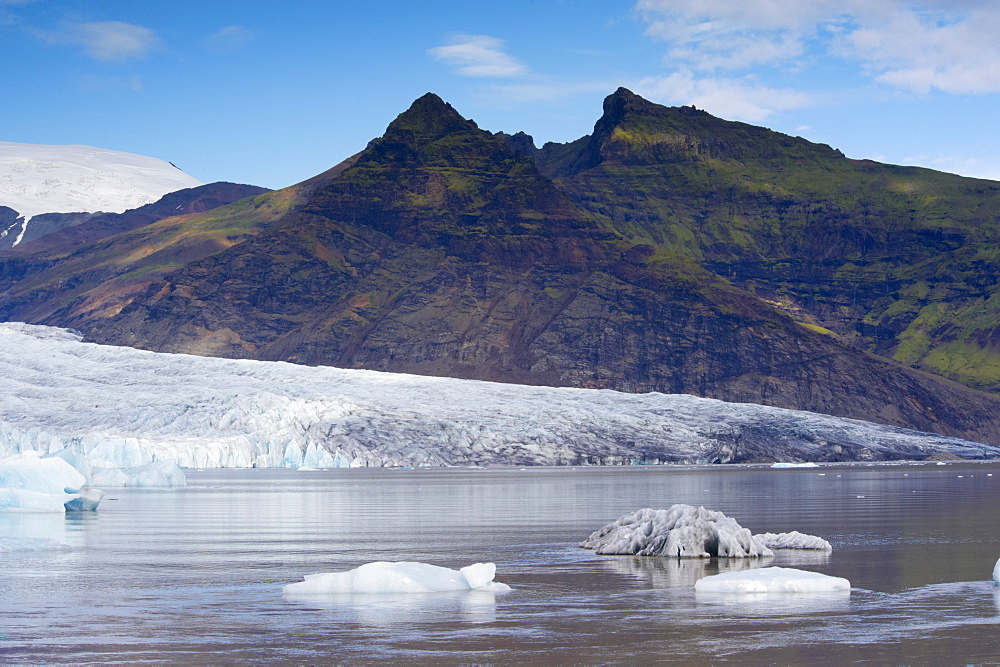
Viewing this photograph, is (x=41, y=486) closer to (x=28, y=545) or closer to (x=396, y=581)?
(x=28, y=545)

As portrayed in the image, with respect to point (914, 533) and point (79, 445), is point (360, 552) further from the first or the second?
point (79, 445)

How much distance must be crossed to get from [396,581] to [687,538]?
25.7ft

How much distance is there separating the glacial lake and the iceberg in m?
0.63

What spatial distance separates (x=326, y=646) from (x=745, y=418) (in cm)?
10316

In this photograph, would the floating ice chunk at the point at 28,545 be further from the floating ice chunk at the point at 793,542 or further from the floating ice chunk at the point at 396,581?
the floating ice chunk at the point at 793,542

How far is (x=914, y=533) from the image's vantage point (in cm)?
3112

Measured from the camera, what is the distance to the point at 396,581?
19.8 meters

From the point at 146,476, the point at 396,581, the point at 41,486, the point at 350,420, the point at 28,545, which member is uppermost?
the point at 350,420

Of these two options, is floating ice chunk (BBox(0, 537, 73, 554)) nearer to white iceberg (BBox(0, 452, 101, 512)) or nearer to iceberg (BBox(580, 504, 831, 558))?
white iceberg (BBox(0, 452, 101, 512))

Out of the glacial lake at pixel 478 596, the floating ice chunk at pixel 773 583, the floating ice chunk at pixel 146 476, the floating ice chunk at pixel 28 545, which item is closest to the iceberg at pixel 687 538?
the glacial lake at pixel 478 596

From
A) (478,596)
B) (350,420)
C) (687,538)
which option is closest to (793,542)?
(687,538)

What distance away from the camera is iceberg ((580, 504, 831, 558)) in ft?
81.7

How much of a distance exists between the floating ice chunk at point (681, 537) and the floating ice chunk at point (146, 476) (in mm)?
38819

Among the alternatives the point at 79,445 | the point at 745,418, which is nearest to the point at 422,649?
the point at 79,445
